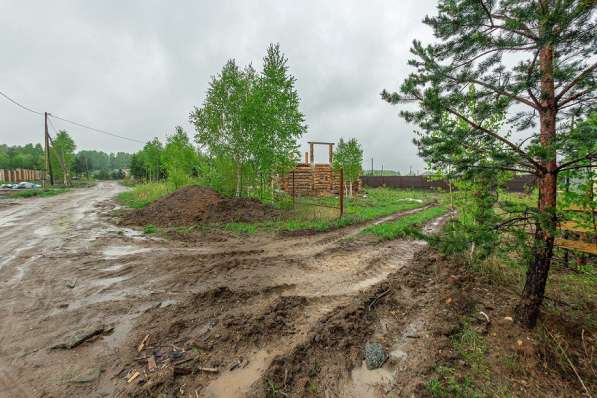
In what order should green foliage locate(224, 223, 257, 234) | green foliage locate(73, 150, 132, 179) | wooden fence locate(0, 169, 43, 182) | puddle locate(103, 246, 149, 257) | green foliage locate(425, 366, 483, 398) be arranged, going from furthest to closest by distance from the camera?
green foliage locate(73, 150, 132, 179) < wooden fence locate(0, 169, 43, 182) < green foliage locate(224, 223, 257, 234) < puddle locate(103, 246, 149, 257) < green foliage locate(425, 366, 483, 398)

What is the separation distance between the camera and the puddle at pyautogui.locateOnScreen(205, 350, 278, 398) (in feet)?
7.25

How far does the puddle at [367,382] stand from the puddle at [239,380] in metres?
0.84

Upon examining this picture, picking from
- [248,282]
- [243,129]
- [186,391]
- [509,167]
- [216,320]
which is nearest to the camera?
[186,391]

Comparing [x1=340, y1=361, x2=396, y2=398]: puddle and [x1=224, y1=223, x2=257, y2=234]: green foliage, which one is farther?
[x1=224, y1=223, x2=257, y2=234]: green foliage

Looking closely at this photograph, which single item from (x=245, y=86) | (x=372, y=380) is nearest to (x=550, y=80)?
(x=372, y=380)

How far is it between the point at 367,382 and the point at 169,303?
306cm

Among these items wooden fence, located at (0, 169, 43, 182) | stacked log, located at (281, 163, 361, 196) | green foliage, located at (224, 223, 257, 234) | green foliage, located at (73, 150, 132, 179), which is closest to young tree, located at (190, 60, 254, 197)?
green foliage, located at (224, 223, 257, 234)

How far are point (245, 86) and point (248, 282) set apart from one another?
1044cm

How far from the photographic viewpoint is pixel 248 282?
445 cm

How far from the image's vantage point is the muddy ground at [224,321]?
7.66 ft

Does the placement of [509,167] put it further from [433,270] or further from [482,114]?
[433,270]

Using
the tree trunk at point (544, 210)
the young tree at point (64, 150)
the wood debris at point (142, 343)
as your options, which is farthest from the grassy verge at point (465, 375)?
the young tree at point (64, 150)

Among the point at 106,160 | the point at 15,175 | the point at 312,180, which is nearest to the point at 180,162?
the point at 312,180

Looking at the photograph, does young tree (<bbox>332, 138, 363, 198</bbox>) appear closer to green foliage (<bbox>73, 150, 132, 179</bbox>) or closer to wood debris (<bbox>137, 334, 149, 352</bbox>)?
wood debris (<bbox>137, 334, 149, 352</bbox>)
